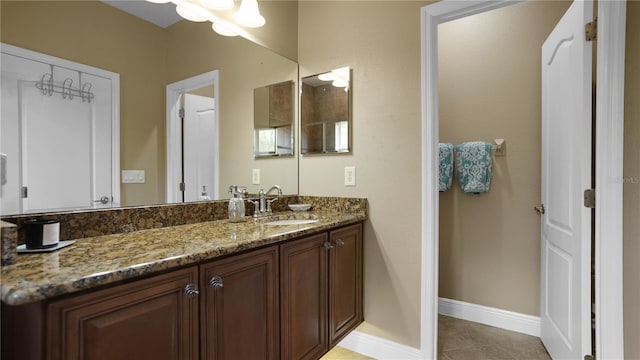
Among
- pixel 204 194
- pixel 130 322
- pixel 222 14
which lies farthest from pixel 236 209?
pixel 222 14

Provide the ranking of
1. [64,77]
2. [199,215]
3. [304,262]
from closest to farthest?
[64,77], [304,262], [199,215]

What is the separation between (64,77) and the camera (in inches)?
44.2

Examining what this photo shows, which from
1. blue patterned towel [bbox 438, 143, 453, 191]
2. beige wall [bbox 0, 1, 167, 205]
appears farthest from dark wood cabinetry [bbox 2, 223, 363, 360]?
blue patterned towel [bbox 438, 143, 453, 191]

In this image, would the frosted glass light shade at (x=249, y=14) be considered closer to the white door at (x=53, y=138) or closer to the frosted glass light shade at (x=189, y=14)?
the frosted glass light shade at (x=189, y=14)

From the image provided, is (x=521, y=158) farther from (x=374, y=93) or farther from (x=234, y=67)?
(x=234, y=67)

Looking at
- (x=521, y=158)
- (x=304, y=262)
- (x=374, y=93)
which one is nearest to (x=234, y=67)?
(x=374, y=93)

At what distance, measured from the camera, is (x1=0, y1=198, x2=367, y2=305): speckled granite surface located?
2.17ft

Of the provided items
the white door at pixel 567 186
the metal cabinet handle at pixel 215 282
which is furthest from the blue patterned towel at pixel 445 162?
the metal cabinet handle at pixel 215 282

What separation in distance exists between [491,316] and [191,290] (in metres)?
2.39

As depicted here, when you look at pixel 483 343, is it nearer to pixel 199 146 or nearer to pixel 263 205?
pixel 263 205

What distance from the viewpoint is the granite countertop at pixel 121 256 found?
66 cm

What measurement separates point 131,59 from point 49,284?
3.32ft

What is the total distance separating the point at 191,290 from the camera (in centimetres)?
94

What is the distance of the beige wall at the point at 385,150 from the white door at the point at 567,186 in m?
0.77
